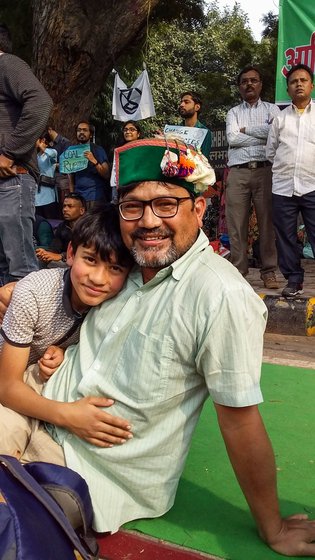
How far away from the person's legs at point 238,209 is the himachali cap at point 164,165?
12.9 ft

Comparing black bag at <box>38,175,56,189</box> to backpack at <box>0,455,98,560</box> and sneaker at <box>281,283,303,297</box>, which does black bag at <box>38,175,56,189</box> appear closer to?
sneaker at <box>281,283,303,297</box>

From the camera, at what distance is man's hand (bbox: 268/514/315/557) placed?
5.97 ft

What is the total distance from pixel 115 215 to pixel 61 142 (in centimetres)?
640

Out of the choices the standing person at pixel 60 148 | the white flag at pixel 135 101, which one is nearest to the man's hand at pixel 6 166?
the standing person at pixel 60 148

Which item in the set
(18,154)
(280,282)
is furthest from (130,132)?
(18,154)

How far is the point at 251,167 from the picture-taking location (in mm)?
5789

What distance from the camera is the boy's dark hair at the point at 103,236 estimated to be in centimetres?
205

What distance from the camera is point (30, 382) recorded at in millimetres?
2221

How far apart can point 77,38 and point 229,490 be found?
7.24 m

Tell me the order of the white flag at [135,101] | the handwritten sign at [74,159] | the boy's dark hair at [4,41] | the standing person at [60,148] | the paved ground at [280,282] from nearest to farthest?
the boy's dark hair at [4,41] → the paved ground at [280,282] → the handwritten sign at [74,159] → the standing person at [60,148] → the white flag at [135,101]

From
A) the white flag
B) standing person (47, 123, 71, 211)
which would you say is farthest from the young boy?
the white flag

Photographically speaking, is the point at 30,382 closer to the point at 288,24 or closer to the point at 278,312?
the point at 278,312

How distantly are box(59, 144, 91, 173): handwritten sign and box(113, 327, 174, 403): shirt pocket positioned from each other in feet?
19.2

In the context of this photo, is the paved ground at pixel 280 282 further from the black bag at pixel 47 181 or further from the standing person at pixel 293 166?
the black bag at pixel 47 181
